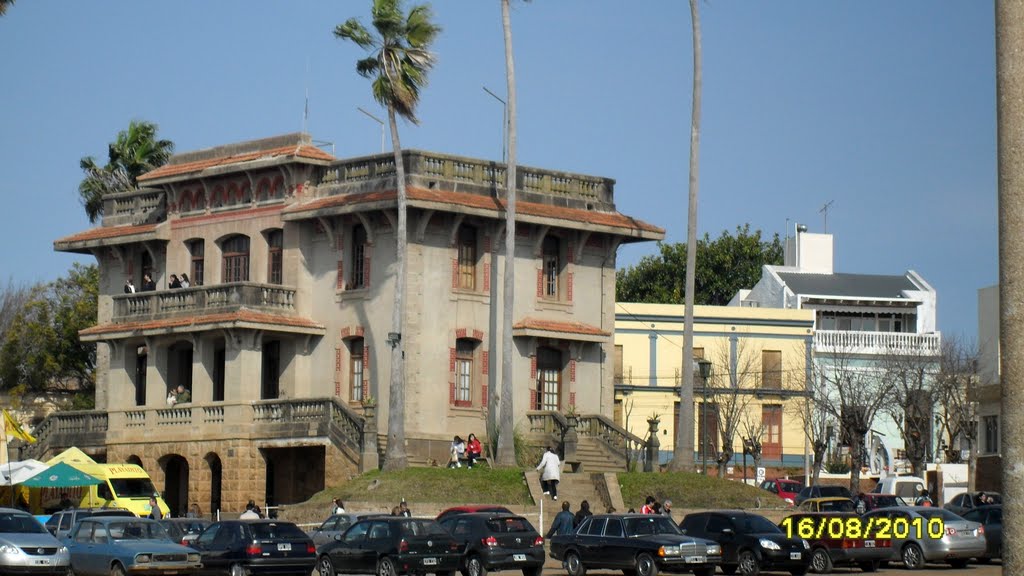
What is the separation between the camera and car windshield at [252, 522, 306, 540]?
102 ft

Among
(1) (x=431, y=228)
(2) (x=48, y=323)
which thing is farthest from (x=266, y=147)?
(2) (x=48, y=323)

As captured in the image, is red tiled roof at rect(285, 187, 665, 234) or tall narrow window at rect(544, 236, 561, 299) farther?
tall narrow window at rect(544, 236, 561, 299)

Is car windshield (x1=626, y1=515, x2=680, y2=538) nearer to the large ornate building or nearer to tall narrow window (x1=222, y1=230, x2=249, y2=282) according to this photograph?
the large ornate building

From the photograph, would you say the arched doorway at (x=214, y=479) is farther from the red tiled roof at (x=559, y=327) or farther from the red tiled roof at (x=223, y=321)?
the red tiled roof at (x=559, y=327)

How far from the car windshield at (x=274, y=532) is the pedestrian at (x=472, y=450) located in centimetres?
1602

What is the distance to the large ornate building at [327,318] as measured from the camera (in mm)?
49750

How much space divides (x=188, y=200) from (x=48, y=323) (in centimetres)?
2133

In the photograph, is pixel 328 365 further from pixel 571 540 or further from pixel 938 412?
pixel 938 412

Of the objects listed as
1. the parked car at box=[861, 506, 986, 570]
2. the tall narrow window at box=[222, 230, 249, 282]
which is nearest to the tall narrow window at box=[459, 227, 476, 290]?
the tall narrow window at box=[222, 230, 249, 282]

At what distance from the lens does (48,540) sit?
3109 centimetres

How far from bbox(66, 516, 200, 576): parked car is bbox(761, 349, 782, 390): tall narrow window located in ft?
→ 144

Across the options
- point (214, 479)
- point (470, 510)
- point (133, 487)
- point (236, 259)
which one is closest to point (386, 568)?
point (470, 510)
